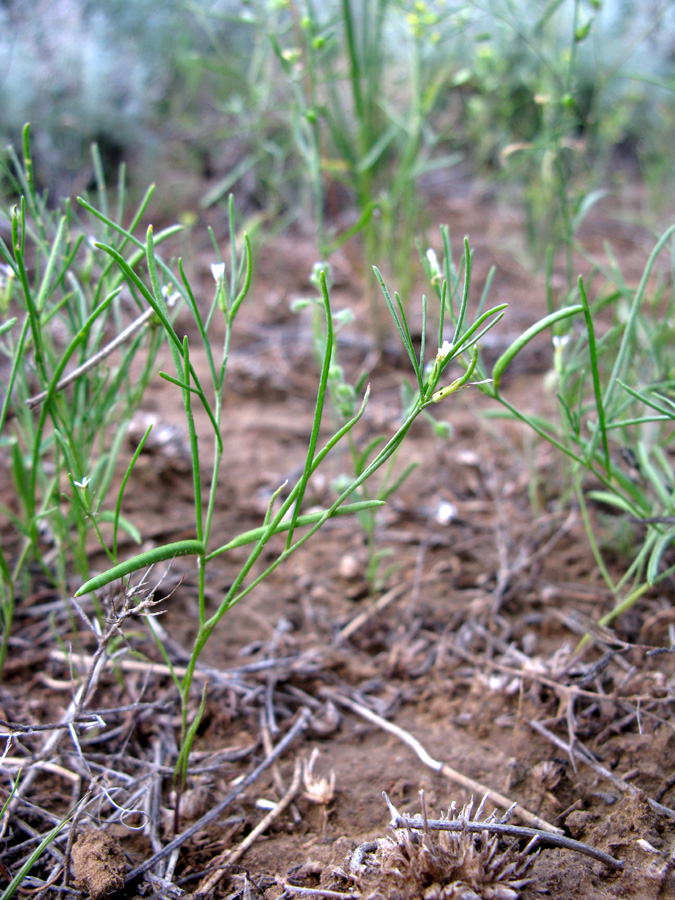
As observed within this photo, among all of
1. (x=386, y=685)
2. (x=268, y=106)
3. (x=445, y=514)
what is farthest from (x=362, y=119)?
(x=386, y=685)

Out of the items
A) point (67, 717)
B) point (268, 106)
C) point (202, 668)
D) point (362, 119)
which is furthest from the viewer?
point (268, 106)

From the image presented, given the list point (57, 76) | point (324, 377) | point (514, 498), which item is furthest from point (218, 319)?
point (324, 377)

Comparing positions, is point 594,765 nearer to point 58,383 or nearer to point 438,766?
point 438,766

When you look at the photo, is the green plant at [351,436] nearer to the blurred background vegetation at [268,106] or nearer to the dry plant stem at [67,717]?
the dry plant stem at [67,717]

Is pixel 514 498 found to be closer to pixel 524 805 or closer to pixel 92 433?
pixel 524 805

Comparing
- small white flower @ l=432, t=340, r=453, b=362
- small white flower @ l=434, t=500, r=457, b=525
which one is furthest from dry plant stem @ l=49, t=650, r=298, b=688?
small white flower @ l=432, t=340, r=453, b=362

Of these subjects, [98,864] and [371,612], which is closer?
[98,864]

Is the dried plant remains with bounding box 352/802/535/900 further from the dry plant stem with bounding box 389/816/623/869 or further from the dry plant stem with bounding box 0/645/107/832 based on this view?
the dry plant stem with bounding box 0/645/107/832

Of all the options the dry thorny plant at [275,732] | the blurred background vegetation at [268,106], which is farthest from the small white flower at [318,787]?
the blurred background vegetation at [268,106]
